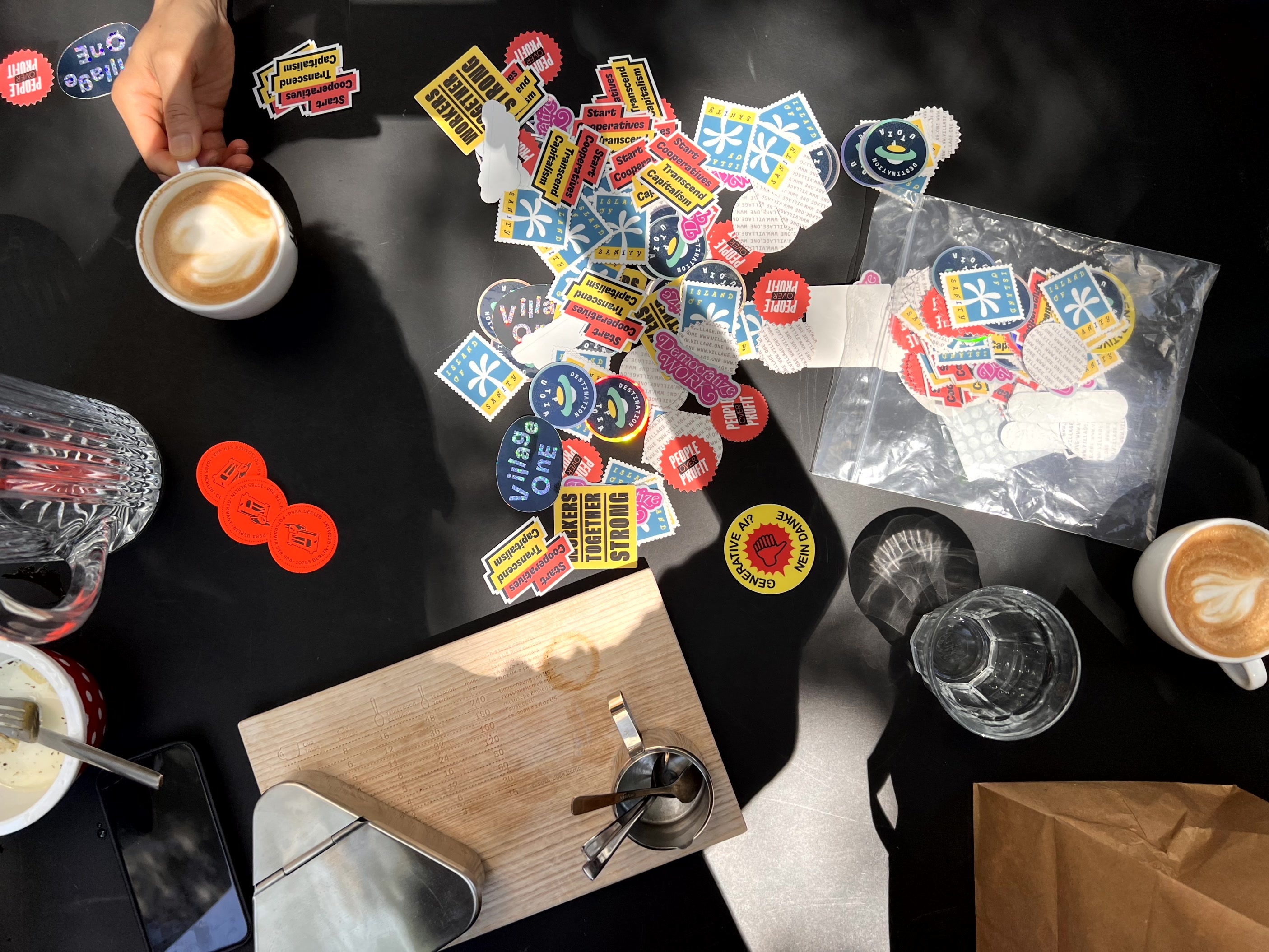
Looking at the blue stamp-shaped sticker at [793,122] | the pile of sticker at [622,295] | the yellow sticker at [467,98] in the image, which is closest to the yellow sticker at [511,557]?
the pile of sticker at [622,295]

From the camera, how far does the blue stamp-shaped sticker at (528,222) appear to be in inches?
38.6

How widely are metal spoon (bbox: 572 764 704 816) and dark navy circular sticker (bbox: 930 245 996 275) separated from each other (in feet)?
2.41

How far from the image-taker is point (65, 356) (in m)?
0.96

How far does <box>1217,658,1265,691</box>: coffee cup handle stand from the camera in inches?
33.8

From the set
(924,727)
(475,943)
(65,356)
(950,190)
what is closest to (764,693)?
(924,727)

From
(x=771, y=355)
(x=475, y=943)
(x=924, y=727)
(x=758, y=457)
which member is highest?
(x=771, y=355)

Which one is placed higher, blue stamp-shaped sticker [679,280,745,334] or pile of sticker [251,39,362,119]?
pile of sticker [251,39,362,119]

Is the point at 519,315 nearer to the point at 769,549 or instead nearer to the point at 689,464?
the point at 689,464

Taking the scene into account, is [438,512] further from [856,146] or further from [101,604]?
[856,146]

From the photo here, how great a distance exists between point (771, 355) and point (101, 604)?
963 mm

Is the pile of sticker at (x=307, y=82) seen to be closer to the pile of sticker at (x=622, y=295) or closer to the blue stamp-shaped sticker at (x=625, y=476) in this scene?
the pile of sticker at (x=622, y=295)

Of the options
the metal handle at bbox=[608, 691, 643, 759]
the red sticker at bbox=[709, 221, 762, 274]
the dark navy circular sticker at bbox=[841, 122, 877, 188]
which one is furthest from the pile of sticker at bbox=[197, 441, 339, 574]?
the dark navy circular sticker at bbox=[841, 122, 877, 188]

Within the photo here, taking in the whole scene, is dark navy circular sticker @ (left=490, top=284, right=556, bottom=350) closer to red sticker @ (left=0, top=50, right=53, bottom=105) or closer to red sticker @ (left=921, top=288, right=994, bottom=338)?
red sticker @ (left=921, top=288, right=994, bottom=338)

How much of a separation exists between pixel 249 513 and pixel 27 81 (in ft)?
2.27
